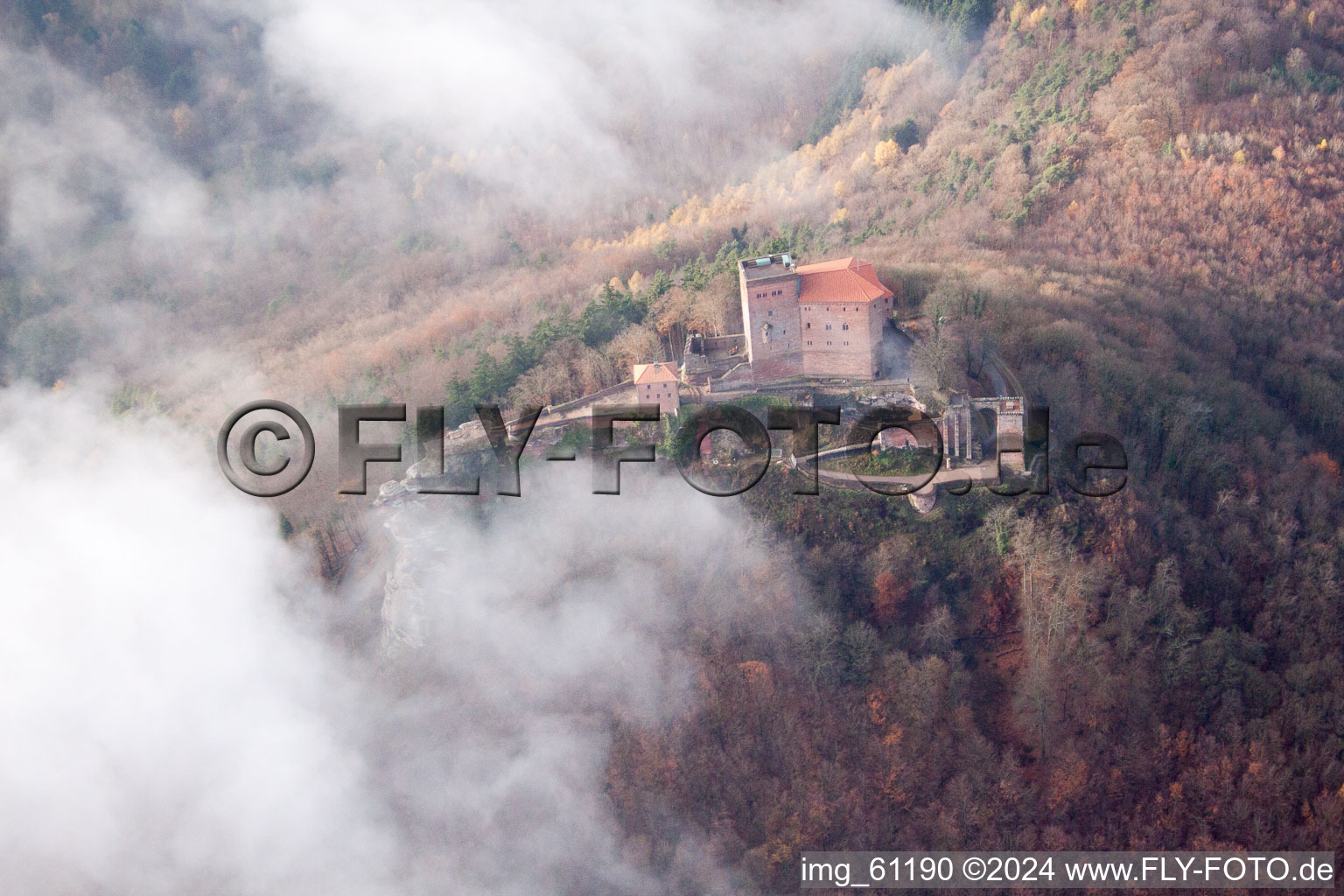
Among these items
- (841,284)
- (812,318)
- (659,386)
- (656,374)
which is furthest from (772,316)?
(659,386)

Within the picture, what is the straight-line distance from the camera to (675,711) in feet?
140

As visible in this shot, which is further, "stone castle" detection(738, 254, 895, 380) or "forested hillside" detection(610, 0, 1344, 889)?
"stone castle" detection(738, 254, 895, 380)

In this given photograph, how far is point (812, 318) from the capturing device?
44688mm

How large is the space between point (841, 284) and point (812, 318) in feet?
5.97

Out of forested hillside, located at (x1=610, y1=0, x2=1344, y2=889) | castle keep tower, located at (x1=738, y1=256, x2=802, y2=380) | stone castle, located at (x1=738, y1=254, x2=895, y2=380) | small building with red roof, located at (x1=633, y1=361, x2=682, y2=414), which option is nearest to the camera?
forested hillside, located at (x1=610, y1=0, x2=1344, y2=889)

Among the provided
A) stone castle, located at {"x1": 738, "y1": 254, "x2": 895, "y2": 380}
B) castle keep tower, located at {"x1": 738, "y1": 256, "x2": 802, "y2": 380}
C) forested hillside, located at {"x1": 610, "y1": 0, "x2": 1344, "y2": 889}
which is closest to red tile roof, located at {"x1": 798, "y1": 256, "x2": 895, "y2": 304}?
stone castle, located at {"x1": 738, "y1": 254, "x2": 895, "y2": 380}

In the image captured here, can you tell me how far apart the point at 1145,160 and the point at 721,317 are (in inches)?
1346

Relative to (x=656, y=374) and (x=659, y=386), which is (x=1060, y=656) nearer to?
(x=659, y=386)

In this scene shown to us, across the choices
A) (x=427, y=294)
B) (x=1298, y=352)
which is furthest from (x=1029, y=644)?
(x=427, y=294)

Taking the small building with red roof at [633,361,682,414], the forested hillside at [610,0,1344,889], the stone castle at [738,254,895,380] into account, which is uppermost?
the stone castle at [738,254,895,380]

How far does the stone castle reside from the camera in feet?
145

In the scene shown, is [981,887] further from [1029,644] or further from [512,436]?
[512,436]

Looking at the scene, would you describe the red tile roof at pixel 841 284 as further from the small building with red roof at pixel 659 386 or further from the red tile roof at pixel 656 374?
the small building with red roof at pixel 659 386

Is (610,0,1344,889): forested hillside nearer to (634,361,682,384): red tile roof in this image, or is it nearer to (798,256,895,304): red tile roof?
(798,256,895,304): red tile roof
